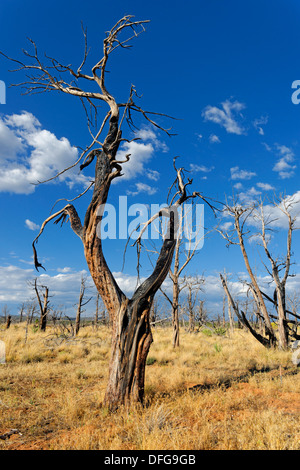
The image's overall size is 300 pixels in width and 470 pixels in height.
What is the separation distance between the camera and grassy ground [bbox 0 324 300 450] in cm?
364

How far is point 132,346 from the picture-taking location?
17.1 feet

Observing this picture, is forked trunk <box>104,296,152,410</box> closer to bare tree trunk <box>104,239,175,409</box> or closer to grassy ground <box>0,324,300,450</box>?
bare tree trunk <box>104,239,175,409</box>

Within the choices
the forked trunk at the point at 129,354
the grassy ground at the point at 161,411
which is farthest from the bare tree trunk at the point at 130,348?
the grassy ground at the point at 161,411

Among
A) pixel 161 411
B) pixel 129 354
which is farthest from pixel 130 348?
pixel 161 411

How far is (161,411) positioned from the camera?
437cm

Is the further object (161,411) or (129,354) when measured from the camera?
(129,354)

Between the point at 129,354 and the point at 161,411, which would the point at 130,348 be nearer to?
the point at 129,354

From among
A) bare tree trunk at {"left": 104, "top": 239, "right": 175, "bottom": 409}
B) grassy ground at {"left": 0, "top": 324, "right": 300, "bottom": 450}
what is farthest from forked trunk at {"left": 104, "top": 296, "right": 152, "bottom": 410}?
grassy ground at {"left": 0, "top": 324, "right": 300, "bottom": 450}

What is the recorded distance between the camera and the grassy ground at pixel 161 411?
12.0ft

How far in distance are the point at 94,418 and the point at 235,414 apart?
2.52 metres

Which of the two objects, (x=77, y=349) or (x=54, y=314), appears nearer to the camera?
(x=77, y=349)
